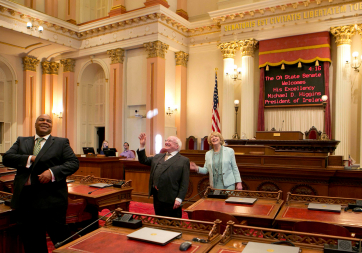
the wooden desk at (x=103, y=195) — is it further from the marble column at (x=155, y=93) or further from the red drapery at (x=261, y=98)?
the red drapery at (x=261, y=98)

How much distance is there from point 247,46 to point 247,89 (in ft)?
5.22

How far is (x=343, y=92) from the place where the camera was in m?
10.1

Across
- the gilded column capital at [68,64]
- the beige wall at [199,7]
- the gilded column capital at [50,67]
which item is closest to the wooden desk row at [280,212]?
the beige wall at [199,7]

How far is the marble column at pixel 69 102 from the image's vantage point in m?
14.8

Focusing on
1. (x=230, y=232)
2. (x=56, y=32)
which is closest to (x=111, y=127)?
(x=56, y=32)

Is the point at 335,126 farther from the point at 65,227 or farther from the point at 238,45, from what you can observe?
the point at 65,227

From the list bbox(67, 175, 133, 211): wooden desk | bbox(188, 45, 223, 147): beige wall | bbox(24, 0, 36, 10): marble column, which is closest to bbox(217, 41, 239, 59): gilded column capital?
bbox(188, 45, 223, 147): beige wall

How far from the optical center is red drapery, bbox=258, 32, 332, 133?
10.4m

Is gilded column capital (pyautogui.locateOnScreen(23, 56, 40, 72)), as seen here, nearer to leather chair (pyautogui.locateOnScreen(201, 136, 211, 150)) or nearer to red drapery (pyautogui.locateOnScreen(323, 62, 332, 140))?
leather chair (pyautogui.locateOnScreen(201, 136, 211, 150))

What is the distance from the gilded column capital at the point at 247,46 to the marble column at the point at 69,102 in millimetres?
8102

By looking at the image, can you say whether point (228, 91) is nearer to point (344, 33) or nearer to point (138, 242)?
point (344, 33)

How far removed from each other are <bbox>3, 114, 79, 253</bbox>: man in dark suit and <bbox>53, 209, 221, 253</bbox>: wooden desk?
0.71m

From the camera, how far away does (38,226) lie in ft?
9.46

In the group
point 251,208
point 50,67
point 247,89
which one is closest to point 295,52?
point 247,89
